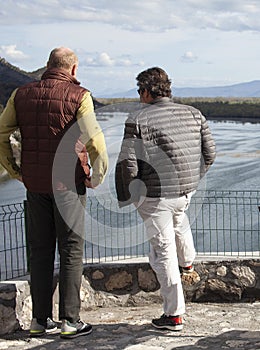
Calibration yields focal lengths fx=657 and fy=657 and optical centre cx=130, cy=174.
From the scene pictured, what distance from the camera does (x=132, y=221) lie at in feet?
35.3

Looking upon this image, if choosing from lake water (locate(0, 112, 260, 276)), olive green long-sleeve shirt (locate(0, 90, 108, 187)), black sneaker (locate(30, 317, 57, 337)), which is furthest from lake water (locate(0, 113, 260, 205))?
olive green long-sleeve shirt (locate(0, 90, 108, 187))

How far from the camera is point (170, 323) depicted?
15.1 feet

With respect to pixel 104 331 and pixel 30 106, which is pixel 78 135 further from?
pixel 104 331

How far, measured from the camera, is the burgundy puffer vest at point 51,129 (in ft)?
14.1

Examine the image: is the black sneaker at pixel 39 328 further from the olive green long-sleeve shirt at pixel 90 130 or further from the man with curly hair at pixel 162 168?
the olive green long-sleeve shirt at pixel 90 130

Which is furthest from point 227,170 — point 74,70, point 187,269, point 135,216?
point 74,70

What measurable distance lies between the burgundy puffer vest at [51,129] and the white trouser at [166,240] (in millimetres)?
544

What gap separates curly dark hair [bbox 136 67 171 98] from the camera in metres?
4.45

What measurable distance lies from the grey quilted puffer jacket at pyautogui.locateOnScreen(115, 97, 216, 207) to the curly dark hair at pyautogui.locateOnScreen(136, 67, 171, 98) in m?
0.07

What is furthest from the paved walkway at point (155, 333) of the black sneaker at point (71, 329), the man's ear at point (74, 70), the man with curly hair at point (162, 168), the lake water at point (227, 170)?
the lake water at point (227, 170)

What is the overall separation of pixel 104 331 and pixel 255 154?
112 ft

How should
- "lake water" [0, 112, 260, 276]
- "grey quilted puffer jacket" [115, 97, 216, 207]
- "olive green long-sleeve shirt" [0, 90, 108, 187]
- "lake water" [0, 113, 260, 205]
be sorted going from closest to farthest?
"olive green long-sleeve shirt" [0, 90, 108, 187] < "grey quilted puffer jacket" [115, 97, 216, 207] < "lake water" [0, 112, 260, 276] < "lake water" [0, 113, 260, 205]

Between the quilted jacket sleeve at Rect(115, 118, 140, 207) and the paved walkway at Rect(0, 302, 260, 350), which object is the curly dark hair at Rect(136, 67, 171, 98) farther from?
the paved walkway at Rect(0, 302, 260, 350)

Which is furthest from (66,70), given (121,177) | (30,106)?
Answer: (121,177)
